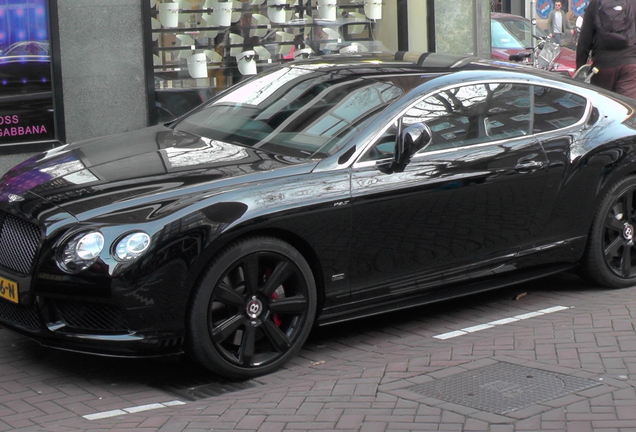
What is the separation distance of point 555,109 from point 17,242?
348 cm

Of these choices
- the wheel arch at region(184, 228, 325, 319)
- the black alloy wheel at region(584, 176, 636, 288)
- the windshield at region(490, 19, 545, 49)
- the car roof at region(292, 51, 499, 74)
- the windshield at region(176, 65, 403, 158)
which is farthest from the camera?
the windshield at region(490, 19, 545, 49)

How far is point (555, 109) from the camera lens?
6.58 meters

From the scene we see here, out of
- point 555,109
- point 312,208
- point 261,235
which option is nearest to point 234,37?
point 555,109

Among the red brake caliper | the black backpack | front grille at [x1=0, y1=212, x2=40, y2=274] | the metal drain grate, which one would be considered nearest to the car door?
the red brake caliper

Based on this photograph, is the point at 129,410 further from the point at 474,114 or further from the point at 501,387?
the point at 474,114

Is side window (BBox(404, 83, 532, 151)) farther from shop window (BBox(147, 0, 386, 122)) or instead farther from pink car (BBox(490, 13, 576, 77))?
pink car (BBox(490, 13, 576, 77))

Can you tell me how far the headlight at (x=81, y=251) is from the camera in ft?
15.8

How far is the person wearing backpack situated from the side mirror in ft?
16.7

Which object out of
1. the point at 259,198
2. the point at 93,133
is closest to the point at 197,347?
the point at 259,198

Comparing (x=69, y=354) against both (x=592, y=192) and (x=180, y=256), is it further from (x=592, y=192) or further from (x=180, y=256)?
(x=592, y=192)

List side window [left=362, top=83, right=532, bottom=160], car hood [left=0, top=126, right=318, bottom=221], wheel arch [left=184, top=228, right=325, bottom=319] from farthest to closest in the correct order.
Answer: side window [left=362, top=83, right=532, bottom=160] → car hood [left=0, top=126, right=318, bottom=221] → wheel arch [left=184, top=228, right=325, bottom=319]

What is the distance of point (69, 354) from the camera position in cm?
564

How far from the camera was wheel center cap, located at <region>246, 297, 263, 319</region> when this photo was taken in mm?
5144

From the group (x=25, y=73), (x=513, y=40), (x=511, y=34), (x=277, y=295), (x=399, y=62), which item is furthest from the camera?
(x=511, y=34)
